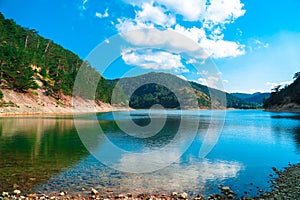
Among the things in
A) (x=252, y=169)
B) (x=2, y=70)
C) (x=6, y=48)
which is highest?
(x=6, y=48)

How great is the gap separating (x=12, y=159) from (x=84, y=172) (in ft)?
22.8

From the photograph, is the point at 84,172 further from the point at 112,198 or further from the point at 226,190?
the point at 226,190

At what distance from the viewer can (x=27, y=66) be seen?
268 feet

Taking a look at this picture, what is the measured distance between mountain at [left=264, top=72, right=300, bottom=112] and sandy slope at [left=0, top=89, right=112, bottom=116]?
117 metres

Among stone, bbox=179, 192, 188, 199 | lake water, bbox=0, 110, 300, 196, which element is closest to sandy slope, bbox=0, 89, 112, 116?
lake water, bbox=0, 110, 300, 196

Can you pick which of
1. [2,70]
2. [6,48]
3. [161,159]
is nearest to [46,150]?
[161,159]

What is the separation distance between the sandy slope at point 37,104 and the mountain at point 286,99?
11711cm

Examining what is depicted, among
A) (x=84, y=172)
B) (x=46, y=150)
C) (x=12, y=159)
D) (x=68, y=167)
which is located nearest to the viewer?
(x=84, y=172)

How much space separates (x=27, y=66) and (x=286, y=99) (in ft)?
482

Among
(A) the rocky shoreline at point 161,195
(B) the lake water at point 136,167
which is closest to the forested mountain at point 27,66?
(B) the lake water at point 136,167

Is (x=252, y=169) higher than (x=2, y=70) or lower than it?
lower

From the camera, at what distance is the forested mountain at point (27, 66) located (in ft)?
248

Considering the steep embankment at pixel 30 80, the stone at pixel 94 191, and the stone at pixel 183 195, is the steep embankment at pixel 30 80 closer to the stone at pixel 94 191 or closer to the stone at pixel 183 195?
the stone at pixel 94 191

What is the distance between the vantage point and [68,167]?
17547mm
